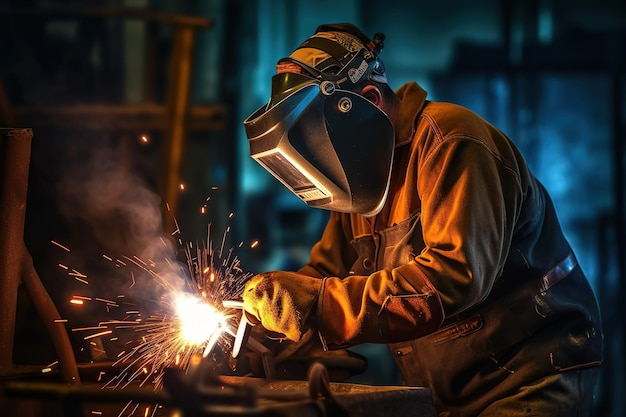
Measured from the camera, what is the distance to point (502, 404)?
8.75 feet

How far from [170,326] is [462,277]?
1022mm

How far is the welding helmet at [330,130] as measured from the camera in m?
2.64

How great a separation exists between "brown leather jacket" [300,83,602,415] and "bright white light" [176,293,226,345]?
38cm

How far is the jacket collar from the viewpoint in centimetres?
276

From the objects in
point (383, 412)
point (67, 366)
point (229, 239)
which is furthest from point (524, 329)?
point (229, 239)

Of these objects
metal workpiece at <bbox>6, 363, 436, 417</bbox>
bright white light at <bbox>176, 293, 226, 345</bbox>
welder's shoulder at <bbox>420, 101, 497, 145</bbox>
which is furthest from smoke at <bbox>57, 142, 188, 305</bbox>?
welder's shoulder at <bbox>420, 101, 497, 145</bbox>

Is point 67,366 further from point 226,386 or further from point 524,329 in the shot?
point 524,329

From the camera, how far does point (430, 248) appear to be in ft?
8.06

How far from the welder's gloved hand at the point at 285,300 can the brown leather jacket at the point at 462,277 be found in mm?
42

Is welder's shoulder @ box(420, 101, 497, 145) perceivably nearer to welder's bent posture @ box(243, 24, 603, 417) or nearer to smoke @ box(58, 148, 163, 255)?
welder's bent posture @ box(243, 24, 603, 417)

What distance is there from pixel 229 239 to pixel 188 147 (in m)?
0.75

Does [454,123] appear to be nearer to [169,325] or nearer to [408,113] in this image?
[408,113]

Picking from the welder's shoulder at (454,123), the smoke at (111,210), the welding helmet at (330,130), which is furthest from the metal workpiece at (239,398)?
the smoke at (111,210)

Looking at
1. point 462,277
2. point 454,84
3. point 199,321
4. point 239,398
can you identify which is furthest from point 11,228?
point 454,84
